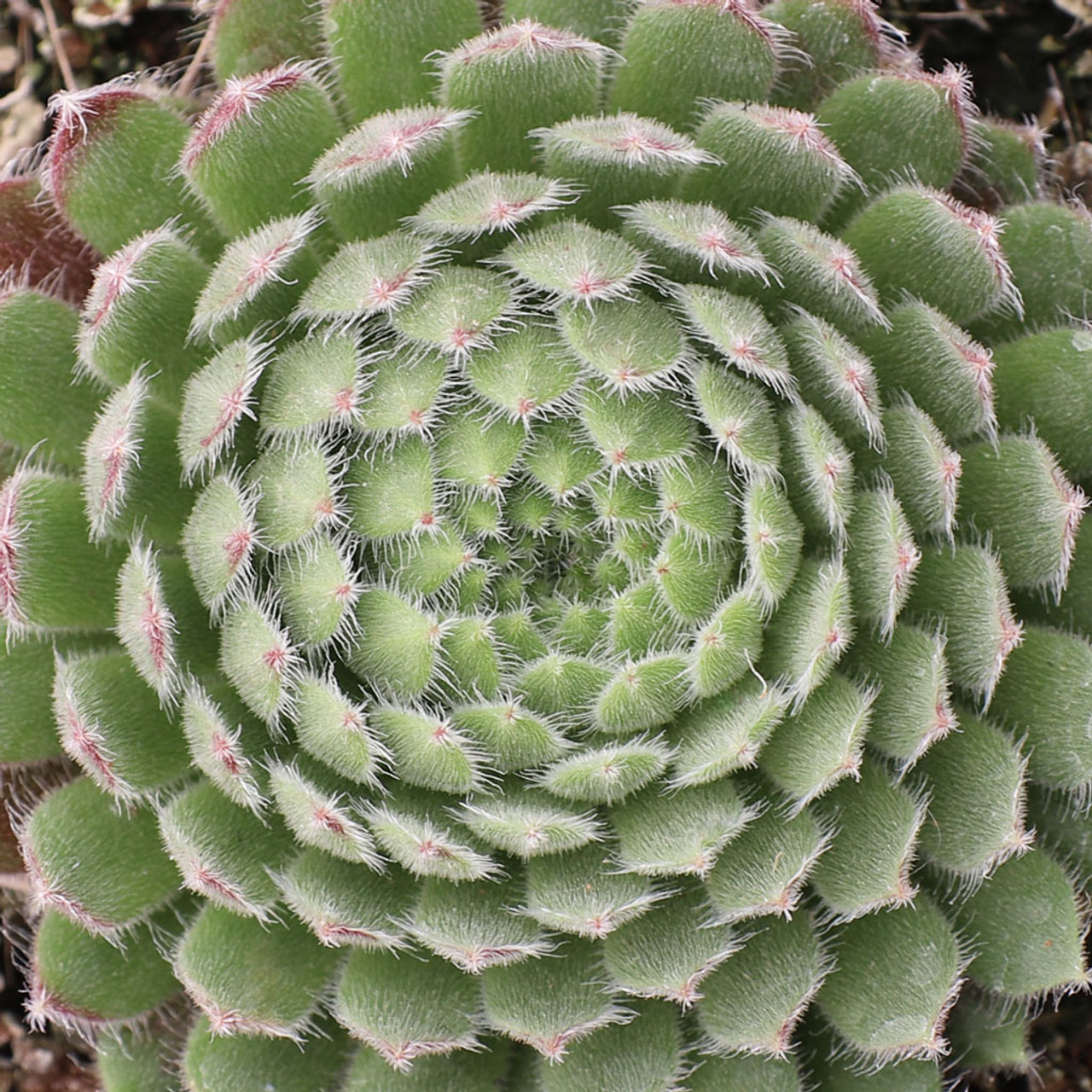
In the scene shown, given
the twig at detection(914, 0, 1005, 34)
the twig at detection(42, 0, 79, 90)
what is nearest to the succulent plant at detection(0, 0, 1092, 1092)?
the twig at detection(42, 0, 79, 90)

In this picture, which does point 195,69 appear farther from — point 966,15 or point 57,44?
point 966,15

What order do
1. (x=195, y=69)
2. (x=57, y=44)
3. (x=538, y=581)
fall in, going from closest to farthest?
(x=538, y=581), (x=195, y=69), (x=57, y=44)

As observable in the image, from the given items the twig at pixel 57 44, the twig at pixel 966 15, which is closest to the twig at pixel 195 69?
the twig at pixel 57 44

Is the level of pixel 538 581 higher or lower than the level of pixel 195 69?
lower

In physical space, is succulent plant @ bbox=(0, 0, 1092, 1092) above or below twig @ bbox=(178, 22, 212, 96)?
below

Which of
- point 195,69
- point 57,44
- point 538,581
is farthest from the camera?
point 57,44

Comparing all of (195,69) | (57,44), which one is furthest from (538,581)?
(57,44)

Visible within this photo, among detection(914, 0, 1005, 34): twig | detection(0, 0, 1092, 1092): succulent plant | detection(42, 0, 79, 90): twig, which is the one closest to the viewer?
detection(0, 0, 1092, 1092): succulent plant

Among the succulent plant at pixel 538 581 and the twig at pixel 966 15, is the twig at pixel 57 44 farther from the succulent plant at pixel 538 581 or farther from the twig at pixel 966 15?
the twig at pixel 966 15

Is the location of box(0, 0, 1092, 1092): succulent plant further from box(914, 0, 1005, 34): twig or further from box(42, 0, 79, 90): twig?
box(914, 0, 1005, 34): twig
